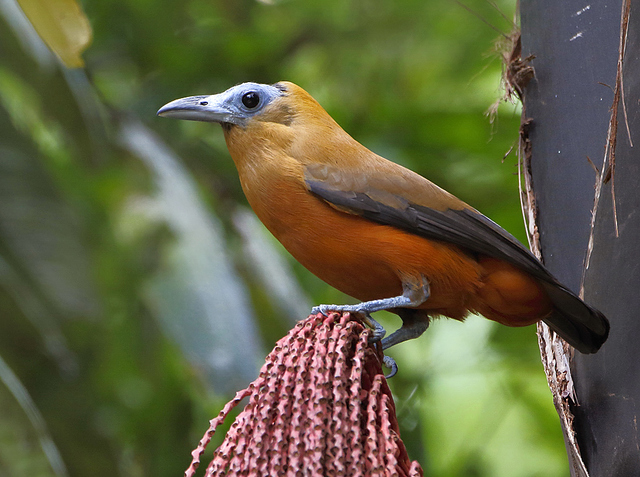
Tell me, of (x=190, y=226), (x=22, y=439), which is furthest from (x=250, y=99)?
(x=22, y=439)

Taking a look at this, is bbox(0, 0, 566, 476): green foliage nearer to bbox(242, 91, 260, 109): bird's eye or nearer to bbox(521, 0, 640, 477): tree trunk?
bbox(242, 91, 260, 109): bird's eye

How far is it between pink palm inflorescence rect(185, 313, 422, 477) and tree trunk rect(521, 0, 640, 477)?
1.90 ft

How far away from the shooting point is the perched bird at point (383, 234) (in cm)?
197

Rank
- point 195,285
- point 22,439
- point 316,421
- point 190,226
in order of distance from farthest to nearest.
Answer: point 190,226 → point 195,285 → point 22,439 → point 316,421

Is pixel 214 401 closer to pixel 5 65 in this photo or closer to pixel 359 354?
pixel 359 354

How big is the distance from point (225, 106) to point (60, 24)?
57 cm

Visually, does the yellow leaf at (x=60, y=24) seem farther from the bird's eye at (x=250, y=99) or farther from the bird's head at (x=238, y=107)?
the bird's eye at (x=250, y=99)

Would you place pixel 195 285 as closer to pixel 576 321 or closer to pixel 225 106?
pixel 225 106

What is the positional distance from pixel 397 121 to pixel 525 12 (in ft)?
5.26

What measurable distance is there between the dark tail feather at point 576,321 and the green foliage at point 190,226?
1493 mm

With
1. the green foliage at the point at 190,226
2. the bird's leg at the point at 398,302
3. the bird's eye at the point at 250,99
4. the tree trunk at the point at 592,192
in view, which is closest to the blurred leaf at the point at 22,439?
the green foliage at the point at 190,226

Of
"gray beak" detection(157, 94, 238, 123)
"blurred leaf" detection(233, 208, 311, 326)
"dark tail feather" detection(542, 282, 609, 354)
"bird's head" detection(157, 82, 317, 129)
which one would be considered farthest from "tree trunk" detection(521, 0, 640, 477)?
"blurred leaf" detection(233, 208, 311, 326)

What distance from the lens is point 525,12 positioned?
7.13 feet

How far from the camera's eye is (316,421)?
Result: 1353 mm
